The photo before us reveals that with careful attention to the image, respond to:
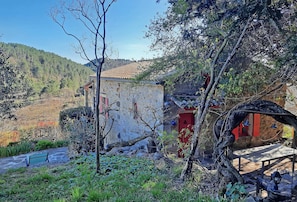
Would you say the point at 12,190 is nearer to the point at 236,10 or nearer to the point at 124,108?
the point at 236,10

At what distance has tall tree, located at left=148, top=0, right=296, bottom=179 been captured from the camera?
13.4ft

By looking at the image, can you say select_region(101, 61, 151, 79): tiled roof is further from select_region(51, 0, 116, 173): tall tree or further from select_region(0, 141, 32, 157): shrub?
select_region(0, 141, 32, 157): shrub

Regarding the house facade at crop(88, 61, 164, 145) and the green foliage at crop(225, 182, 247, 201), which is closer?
the green foliage at crop(225, 182, 247, 201)

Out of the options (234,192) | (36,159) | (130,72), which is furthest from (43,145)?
(234,192)

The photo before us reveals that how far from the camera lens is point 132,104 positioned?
1283 cm

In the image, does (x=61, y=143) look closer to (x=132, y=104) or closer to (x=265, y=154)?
(x=132, y=104)

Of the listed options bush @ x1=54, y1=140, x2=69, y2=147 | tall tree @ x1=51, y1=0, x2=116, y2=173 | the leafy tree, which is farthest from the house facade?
the leafy tree

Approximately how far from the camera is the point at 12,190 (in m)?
5.42

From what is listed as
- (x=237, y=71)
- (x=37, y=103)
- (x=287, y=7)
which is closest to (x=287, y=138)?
(x=237, y=71)

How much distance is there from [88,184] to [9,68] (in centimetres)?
1035

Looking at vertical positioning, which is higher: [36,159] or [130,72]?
[130,72]

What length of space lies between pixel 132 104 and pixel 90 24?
7025 millimetres

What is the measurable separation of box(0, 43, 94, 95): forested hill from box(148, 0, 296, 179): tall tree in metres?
24.1

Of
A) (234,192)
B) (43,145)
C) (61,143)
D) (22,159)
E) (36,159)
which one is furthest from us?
(61,143)
